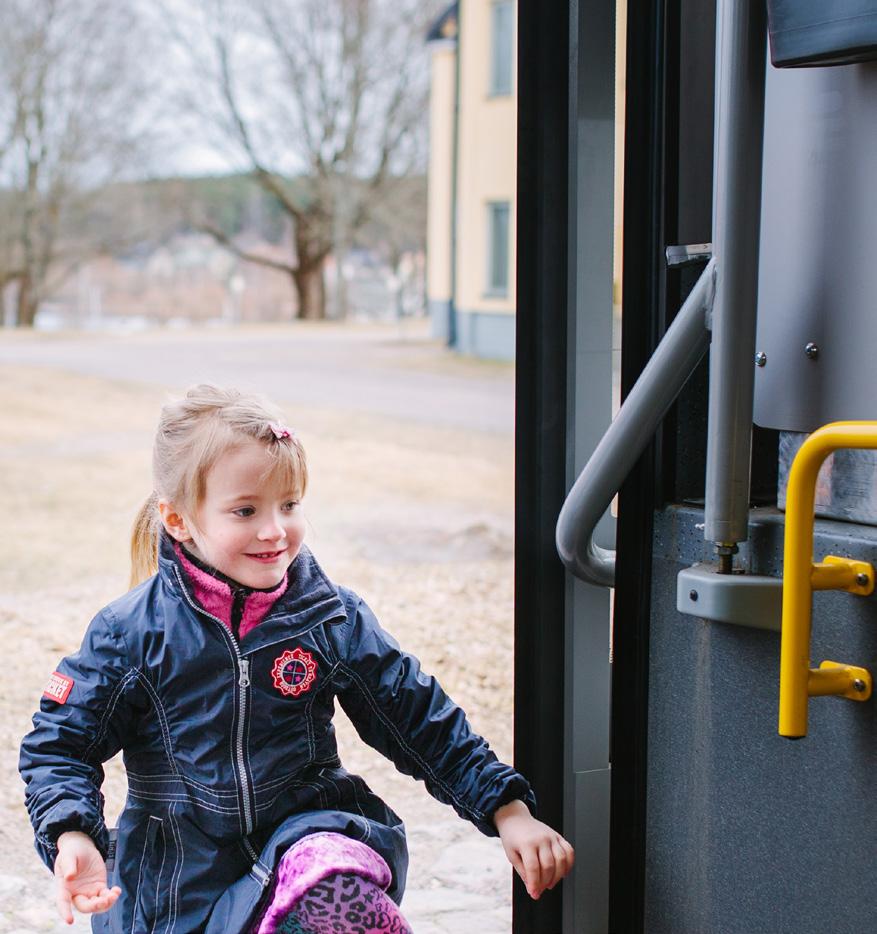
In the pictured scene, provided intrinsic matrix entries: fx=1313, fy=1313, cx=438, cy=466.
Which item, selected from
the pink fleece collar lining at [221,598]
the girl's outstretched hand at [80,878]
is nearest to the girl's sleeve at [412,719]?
the pink fleece collar lining at [221,598]

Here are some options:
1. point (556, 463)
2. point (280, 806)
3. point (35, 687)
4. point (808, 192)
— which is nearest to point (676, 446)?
point (556, 463)

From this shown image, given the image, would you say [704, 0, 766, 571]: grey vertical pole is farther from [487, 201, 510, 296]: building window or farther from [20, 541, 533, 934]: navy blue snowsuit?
[487, 201, 510, 296]: building window

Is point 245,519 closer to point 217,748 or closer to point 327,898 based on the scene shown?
point 217,748

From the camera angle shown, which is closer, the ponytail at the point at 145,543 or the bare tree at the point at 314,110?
the ponytail at the point at 145,543

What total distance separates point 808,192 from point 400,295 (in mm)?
8636

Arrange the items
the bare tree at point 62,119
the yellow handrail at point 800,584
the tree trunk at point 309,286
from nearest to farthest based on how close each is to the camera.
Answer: the yellow handrail at point 800,584 → the bare tree at point 62,119 → the tree trunk at point 309,286

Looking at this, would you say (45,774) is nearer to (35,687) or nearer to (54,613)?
(35,687)

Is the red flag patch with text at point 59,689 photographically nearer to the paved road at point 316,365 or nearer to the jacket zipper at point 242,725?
the jacket zipper at point 242,725

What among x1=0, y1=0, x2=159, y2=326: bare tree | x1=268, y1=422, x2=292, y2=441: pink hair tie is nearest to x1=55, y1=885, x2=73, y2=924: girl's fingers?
x1=268, y1=422, x2=292, y2=441: pink hair tie

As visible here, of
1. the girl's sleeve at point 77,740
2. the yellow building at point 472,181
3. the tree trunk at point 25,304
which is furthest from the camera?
the yellow building at point 472,181

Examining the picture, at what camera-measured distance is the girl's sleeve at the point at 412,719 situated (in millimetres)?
1514

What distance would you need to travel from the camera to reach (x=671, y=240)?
155cm

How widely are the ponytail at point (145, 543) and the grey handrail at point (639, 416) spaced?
49cm

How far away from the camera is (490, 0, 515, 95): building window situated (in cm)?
955
